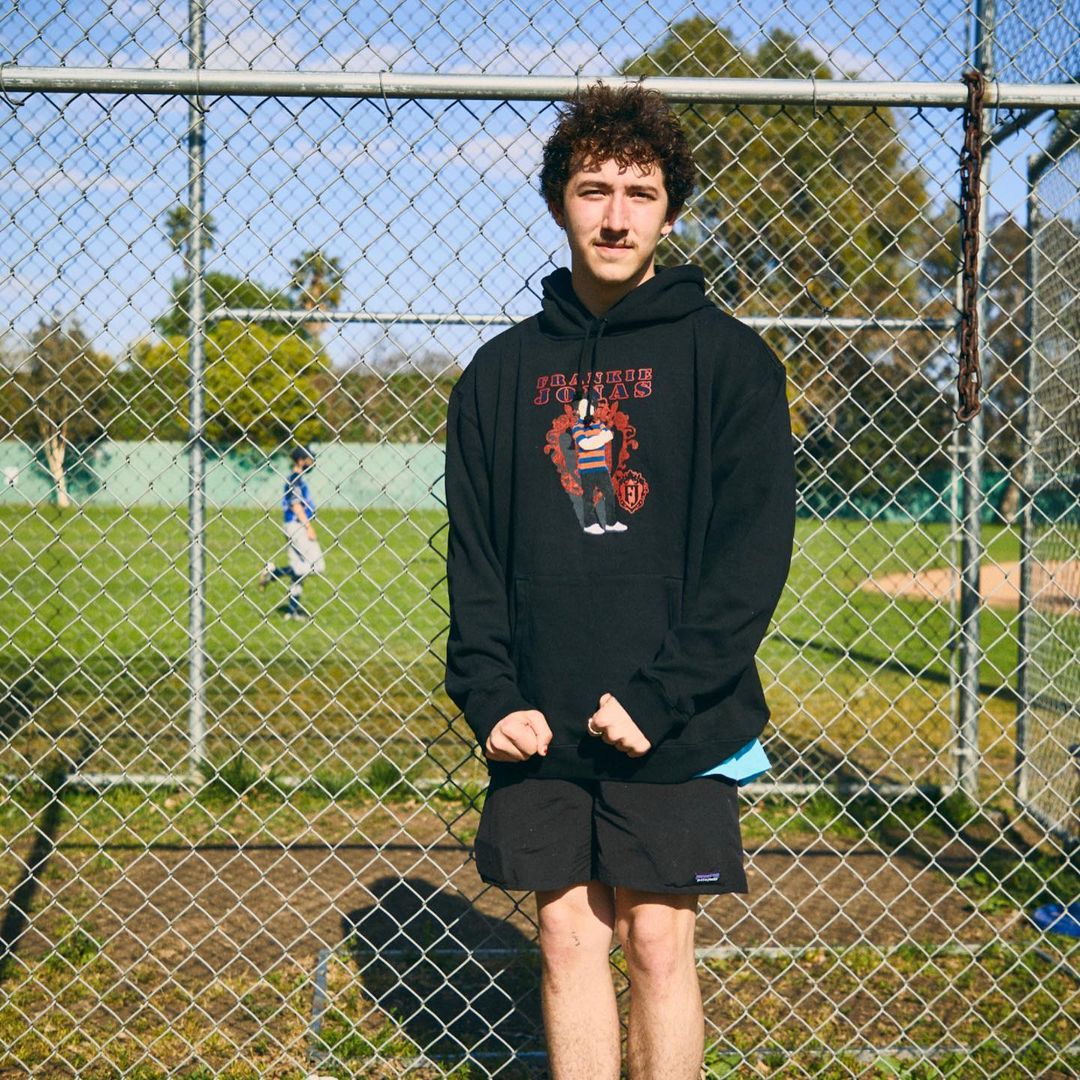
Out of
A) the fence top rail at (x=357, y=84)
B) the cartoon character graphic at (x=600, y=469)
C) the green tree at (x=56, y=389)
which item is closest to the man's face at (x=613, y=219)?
the cartoon character graphic at (x=600, y=469)

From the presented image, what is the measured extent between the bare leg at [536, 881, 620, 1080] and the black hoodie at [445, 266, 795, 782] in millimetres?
281

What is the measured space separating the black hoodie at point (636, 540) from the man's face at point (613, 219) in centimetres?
7

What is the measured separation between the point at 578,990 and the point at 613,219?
60.4 inches

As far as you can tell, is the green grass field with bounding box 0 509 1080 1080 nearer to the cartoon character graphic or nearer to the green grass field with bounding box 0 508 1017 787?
the green grass field with bounding box 0 508 1017 787

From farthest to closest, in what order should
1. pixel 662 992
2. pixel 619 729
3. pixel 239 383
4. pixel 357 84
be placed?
1. pixel 239 383
2. pixel 357 84
3. pixel 662 992
4. pixel 619 729

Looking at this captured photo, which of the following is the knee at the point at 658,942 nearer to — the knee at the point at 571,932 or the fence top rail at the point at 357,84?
the knee at the point at 571,932

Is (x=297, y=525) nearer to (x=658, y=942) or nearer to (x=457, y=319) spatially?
(x=457, y=319)

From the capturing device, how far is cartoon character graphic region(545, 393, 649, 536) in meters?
2.12

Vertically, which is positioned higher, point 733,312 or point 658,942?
point 733,312

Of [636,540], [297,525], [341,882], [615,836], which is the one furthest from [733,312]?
[615,836]

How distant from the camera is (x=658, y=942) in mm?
2074

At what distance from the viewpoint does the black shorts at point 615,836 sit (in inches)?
79.6

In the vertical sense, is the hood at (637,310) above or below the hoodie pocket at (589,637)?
above

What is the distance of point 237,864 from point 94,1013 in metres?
1.54
